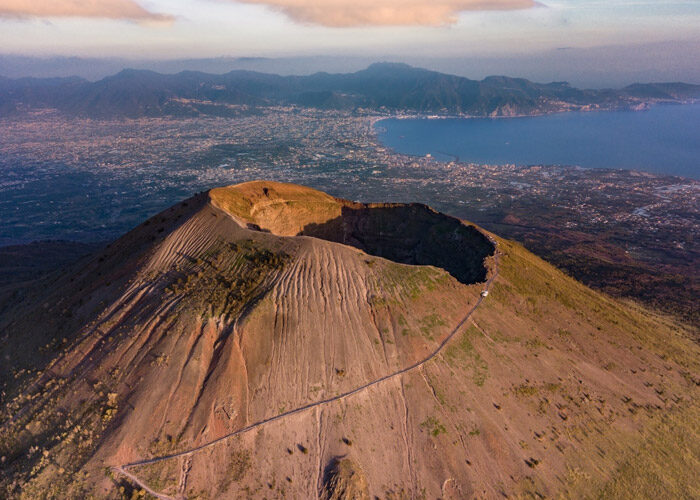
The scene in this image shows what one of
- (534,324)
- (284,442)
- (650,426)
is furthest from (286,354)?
(650,426)

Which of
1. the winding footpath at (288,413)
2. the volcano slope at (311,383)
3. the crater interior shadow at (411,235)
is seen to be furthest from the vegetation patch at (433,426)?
the crater interior shadow at (411,235)

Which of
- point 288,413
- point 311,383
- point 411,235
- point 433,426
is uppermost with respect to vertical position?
point 411,235

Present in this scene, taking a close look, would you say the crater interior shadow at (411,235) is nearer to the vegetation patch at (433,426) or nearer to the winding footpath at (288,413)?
the winding footpath at (288,413)

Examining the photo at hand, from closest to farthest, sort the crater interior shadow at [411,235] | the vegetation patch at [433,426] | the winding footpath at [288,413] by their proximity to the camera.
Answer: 1. the winding footpath at [288,413]
2. the vegetation patch at [433,426]
3. the crater interior shadow at [411,235]

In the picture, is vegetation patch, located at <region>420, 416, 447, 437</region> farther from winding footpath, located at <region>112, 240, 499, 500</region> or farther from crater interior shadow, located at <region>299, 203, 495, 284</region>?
crater interior shadow, located at <region>299, 203, 495, 284</region>

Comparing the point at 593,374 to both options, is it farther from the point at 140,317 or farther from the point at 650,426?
the point at 140,317

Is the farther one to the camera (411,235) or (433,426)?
(411,235)

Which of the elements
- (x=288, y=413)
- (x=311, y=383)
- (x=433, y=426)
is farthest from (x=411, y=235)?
(x=288, y=413)

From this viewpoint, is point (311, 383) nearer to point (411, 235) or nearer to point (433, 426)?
point (433, 426)

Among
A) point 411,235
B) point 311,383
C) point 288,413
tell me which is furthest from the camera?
point 411,235
